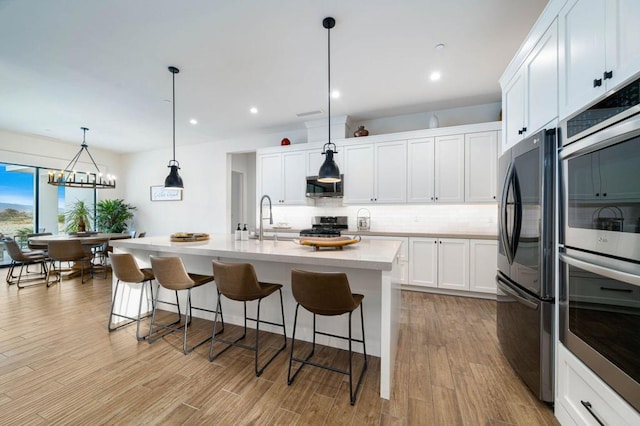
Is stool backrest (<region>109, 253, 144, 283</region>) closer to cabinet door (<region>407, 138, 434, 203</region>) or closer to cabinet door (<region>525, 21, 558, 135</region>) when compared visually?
cabinet door (<region>525, 21, 558, 135</region>)

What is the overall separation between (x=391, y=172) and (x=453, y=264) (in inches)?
67.1

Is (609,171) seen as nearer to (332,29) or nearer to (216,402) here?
(332,29)

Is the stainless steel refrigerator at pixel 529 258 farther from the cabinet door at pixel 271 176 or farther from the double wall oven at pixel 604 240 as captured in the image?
the cabinet door at pixel 271 176

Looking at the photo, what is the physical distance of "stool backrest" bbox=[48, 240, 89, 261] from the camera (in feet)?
14.1

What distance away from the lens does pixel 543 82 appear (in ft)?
5.60

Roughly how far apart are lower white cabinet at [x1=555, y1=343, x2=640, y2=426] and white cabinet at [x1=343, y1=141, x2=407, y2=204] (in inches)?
117

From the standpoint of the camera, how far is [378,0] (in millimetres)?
2051

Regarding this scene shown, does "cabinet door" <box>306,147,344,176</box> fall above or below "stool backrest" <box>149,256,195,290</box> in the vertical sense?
above

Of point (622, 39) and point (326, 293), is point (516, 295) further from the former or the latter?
point (622, 39)

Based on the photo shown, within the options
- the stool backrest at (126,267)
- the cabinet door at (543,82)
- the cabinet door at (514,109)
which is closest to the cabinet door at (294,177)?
the stool backrest at (126,267)

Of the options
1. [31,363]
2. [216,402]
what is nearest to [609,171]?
[216,402]

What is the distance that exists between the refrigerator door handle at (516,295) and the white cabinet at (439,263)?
5.24ft

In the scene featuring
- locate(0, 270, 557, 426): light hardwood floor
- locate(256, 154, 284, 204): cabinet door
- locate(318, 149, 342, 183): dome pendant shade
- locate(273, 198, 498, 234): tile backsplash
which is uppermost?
locate(256, 154, 284, 204): cabinet door

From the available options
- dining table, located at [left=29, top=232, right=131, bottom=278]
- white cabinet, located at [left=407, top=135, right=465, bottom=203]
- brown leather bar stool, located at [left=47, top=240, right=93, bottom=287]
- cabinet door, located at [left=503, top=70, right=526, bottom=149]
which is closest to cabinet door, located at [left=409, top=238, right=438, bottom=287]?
white cabinet, located at [left=407, top=135, right=465, bottom=203]
